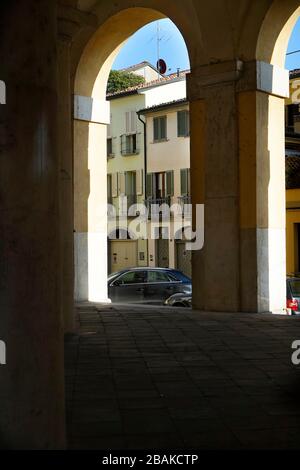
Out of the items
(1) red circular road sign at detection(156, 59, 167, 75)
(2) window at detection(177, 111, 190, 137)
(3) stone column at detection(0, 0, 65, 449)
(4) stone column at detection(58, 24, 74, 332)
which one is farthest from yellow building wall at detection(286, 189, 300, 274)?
(3) stone column at detection(0, 0, 65, 449)

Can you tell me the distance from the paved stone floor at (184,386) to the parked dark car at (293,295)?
4.68 metres

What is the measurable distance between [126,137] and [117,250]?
662 centimetres

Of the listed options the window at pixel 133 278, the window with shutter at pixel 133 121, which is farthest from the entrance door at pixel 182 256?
the window at pixel 133 278

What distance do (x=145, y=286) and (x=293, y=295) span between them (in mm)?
4907

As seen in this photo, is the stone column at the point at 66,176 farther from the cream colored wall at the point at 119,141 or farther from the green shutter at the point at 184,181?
the cream colored wall at the point at 119,141

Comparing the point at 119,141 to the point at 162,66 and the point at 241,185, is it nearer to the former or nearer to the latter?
the point at 162,66

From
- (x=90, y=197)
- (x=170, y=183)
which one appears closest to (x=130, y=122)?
(x=170, y=183)

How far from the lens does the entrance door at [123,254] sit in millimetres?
40062

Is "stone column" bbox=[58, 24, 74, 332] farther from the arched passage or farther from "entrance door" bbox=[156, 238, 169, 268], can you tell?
"entrance door" bbox=[156, 238, 169, 268]

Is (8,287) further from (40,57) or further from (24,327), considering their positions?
(40,57)

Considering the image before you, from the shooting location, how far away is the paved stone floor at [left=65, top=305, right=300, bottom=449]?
476 cm

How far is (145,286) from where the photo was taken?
19.2 m

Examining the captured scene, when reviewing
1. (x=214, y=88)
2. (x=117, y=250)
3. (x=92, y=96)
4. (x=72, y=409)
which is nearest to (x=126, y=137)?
(x=117, y=250)
